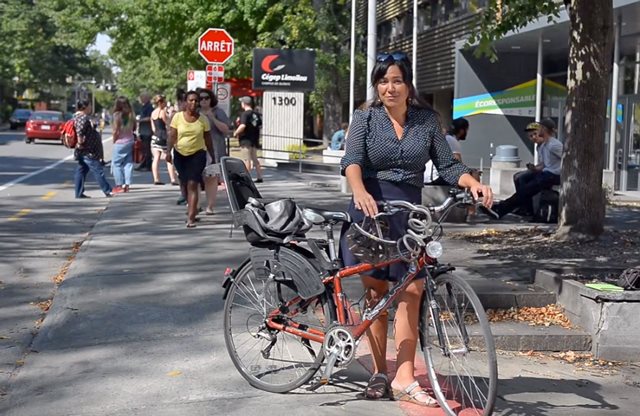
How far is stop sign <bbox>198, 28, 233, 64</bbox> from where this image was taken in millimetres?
18938

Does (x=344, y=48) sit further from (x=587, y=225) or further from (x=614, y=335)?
(x=614, y=335)

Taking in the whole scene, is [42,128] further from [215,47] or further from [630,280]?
[630,280]

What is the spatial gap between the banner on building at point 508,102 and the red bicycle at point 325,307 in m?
22.8

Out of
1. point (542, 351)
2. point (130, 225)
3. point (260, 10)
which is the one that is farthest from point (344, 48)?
point (542, 351)

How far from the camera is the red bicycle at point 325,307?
515 centimetres

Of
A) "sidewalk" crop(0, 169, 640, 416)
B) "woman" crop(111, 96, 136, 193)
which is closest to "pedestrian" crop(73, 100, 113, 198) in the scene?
"woman" crop(111, 96, 136, 193)

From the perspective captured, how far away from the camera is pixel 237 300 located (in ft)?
19.3

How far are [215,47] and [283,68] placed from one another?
398 inches

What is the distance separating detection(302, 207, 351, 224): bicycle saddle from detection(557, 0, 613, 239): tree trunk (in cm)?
570

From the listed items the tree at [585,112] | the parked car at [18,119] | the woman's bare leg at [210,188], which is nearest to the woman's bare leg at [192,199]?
the woman's bare leg at [210,188]

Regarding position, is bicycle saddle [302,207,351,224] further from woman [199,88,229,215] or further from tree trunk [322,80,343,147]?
tree trunk [322,80,343,147]

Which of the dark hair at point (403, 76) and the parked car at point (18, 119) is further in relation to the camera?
the parked car at point (18, 119)

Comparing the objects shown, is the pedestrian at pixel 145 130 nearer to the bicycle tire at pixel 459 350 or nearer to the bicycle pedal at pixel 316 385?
the bicycle pedal at pixel 316 385

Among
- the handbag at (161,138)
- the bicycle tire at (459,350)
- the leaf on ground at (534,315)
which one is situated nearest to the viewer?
the bicycle tire at (459,350)
